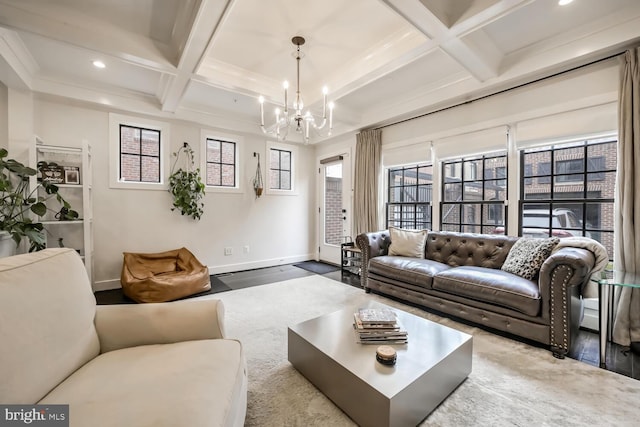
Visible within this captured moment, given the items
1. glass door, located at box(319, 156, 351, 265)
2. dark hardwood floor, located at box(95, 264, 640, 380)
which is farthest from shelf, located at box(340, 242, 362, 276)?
glass door, located at box(319, 156, 351, 265)

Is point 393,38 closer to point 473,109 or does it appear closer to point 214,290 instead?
point 473,109

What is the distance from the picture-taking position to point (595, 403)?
61.2 inches

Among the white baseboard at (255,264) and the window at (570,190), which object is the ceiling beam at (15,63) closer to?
the white baseboard at (255,264)

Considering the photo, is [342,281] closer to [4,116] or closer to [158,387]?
[158,387]

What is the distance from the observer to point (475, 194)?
3.56 meters

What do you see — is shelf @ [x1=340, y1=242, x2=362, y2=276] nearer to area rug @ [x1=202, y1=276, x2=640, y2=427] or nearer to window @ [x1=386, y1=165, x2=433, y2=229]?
window @ [x1=386, y1=165, x2=433, y2=229]

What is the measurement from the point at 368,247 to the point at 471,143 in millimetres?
1884

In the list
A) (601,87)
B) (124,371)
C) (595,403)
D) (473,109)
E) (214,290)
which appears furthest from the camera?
(214,290)

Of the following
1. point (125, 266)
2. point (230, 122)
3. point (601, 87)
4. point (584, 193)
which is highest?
point (230, 122)

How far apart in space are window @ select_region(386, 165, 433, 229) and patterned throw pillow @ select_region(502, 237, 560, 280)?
4.57 feet

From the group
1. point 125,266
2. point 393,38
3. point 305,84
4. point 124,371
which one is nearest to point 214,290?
point 125,266

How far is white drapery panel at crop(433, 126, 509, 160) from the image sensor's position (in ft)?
10.5

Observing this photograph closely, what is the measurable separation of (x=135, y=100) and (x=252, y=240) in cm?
280

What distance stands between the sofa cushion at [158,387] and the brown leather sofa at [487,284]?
217 cm
